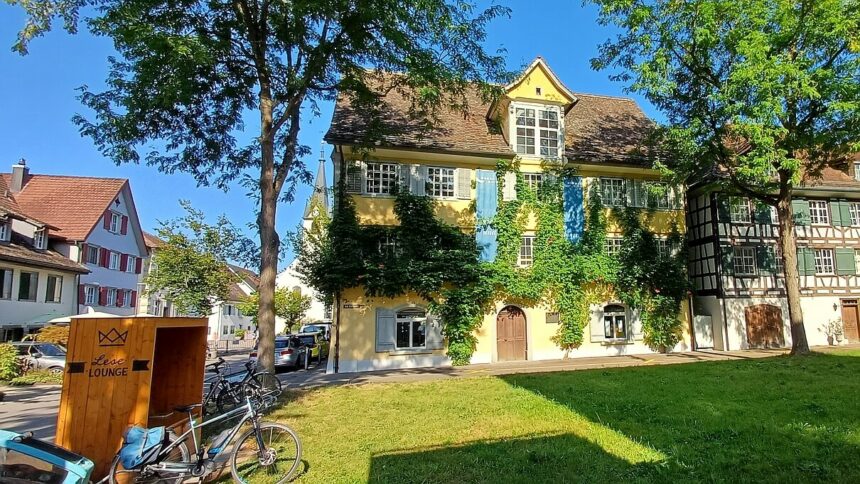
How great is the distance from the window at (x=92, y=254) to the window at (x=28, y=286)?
5.87 meters

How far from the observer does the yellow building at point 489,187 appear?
20062mm

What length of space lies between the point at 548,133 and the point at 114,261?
32.1m

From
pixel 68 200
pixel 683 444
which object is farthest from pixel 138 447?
pixel 68 200

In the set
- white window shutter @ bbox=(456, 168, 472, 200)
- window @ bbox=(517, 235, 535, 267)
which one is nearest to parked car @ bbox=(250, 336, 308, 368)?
white window shutter @ bbox=(456, 168, 472, 200)

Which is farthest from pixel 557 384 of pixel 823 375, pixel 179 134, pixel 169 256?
pixel 169 256

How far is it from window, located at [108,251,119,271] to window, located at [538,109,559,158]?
31.3m

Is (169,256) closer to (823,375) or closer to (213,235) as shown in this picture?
(213,235)

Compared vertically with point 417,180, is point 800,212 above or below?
below

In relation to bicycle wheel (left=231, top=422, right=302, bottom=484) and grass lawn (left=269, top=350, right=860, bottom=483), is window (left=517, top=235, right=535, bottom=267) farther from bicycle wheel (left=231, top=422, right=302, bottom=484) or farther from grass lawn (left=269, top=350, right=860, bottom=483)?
bicycle wheel (left=231, top=422, right=302, bottom=484)

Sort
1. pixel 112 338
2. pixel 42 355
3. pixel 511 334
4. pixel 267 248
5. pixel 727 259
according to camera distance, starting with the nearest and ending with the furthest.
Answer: pixel 112 338 → pixel 267 248 → pixel 42 355 → pixel 511 334 → pixel 727 259

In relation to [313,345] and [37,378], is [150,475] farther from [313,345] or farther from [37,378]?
[313,345]

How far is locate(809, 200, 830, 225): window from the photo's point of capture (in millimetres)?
26469

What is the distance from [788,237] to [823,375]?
844 cm

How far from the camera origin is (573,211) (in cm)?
2267
